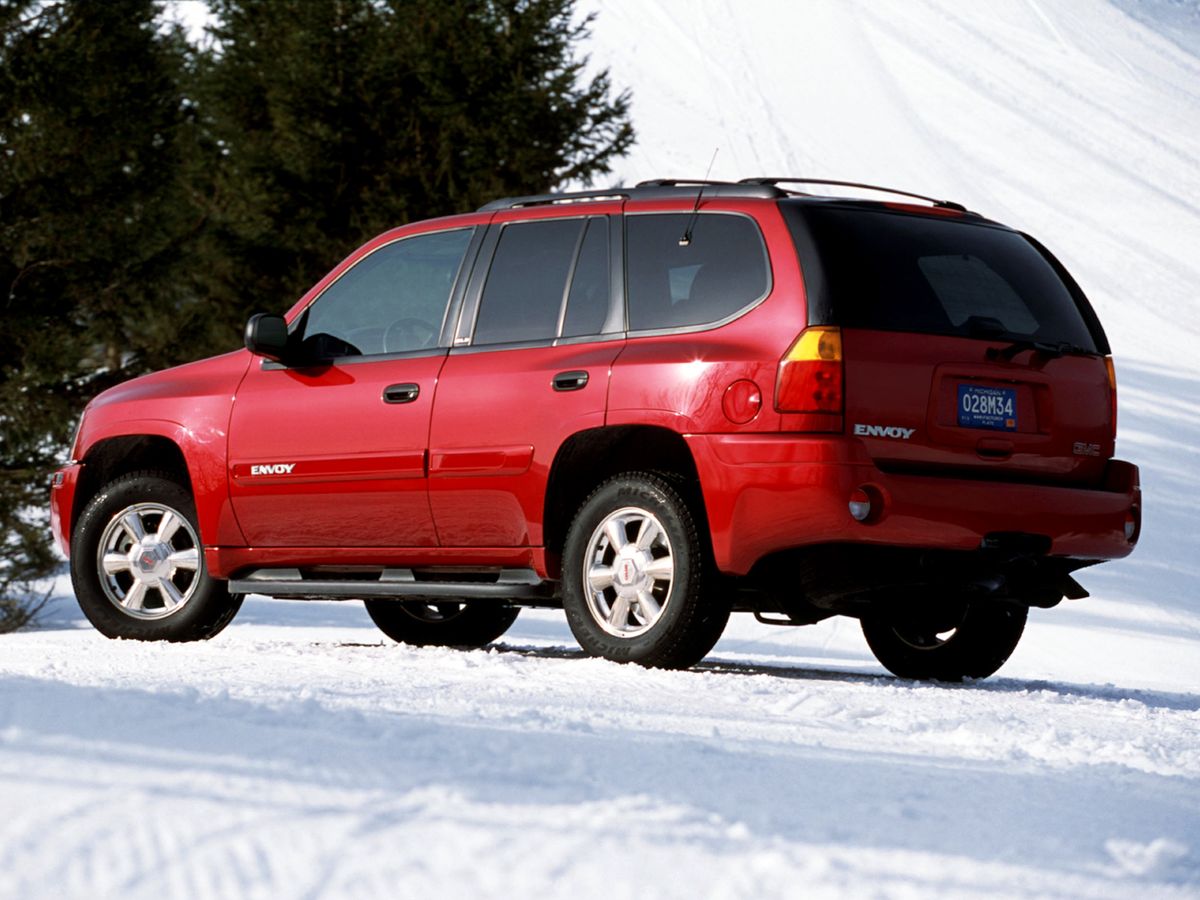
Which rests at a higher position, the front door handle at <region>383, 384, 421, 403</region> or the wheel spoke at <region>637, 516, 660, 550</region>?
the front door handle at <region>383, 384, 421, 403</region>

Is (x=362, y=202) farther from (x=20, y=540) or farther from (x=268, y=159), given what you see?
(x=20, y=540)

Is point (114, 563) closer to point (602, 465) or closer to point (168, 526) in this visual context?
point (168, 526)

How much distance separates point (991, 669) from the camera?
8.21 metres

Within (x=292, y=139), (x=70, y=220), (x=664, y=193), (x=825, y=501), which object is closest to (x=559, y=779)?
(x=825, y=501)

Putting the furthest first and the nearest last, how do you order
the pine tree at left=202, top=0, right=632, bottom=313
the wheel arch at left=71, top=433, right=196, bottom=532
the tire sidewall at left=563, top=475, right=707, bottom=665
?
the pine tree at left=202, top=0, right=632, bottom=313, the wheel arch at left=71, top=433, right=196, bottom=532, the tire sidewall at left=563, top=475, right=707, bottom=665

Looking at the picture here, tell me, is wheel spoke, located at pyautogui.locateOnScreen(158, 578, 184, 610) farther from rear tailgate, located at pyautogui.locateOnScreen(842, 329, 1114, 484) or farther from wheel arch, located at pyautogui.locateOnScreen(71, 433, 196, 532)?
rear tailgate, located at pyautogui.locateOnScreen(842, 329, 1114, 484)

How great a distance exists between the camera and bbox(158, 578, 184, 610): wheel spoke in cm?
862

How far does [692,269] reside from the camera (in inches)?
286

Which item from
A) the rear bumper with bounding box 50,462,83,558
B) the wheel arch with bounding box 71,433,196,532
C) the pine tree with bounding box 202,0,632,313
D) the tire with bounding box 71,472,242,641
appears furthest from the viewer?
the pine tree with bounding box 202,0,632,313

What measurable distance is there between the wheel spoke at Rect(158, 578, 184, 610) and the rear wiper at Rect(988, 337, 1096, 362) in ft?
12.5

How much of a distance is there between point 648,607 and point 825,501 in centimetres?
88

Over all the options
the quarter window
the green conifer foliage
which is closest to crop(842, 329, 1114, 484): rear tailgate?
the quarter window

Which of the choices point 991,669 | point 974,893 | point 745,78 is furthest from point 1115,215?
point 974,893

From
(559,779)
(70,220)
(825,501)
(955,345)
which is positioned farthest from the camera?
(70,220)
